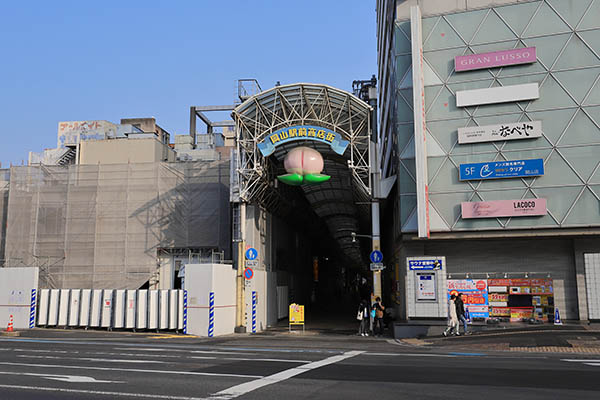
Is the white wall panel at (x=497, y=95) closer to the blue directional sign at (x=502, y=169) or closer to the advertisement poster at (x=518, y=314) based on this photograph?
the blue directional sign at (x=502, y=169)

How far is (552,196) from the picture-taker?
22.1 metres

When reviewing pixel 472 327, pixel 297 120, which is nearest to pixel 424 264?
pixel 472 327

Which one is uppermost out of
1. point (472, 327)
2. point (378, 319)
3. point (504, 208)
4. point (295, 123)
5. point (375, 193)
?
point (295, 123)

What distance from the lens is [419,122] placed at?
23.5 metres

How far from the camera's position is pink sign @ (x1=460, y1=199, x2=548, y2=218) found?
72.6 ft

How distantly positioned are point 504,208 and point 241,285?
14.2 metres

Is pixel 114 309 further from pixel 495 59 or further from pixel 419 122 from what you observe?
pixel 495 59

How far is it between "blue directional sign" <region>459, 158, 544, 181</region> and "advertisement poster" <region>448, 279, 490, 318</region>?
494 centimetres

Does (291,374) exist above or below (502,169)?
below

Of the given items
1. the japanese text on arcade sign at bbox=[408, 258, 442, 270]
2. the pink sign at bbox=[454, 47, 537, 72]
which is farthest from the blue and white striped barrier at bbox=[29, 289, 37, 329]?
the pink sign at bbox=[454, 47, 537, 72]

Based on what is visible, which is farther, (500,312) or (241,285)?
(241,285)

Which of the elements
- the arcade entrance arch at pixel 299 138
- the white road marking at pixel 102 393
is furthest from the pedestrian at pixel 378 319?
the white road marking at pixel 102 393

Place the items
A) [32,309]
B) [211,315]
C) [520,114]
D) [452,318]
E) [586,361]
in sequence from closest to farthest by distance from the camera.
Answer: [586,361] < [452,318] < [520,114] < [211,315] < [32,309]

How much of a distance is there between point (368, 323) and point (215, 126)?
44.3 meters
